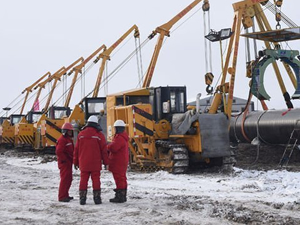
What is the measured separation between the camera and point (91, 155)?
7695mm

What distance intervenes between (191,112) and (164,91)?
4.84 feet

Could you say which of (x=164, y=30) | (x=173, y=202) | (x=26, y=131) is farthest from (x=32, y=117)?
(x=173, y=202)

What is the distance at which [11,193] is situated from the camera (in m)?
9.48

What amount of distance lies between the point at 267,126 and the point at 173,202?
25.6 ft

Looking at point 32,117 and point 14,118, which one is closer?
point 32,117

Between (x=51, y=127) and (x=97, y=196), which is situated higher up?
(x=51, y=127)

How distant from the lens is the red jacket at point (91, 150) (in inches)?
303

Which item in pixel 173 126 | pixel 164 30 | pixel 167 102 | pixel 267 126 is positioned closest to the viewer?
pixel 173 126

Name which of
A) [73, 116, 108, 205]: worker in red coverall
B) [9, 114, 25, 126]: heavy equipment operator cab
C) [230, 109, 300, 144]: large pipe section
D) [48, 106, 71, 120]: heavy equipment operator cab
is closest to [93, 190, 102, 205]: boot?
[73, 116, 108, 205]: worker in red coverall

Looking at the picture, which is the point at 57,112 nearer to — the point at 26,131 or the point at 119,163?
the point at 26,131

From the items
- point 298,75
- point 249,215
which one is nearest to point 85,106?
point 298,75

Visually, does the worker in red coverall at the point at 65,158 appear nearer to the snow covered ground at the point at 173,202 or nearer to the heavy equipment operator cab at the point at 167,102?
the snow covered ground at the point at 173,202

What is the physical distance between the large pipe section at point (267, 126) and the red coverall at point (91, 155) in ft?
25.5

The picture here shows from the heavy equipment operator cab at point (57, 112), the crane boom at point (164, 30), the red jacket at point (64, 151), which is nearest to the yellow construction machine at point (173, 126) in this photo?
the crane boom at point (164, 30)
